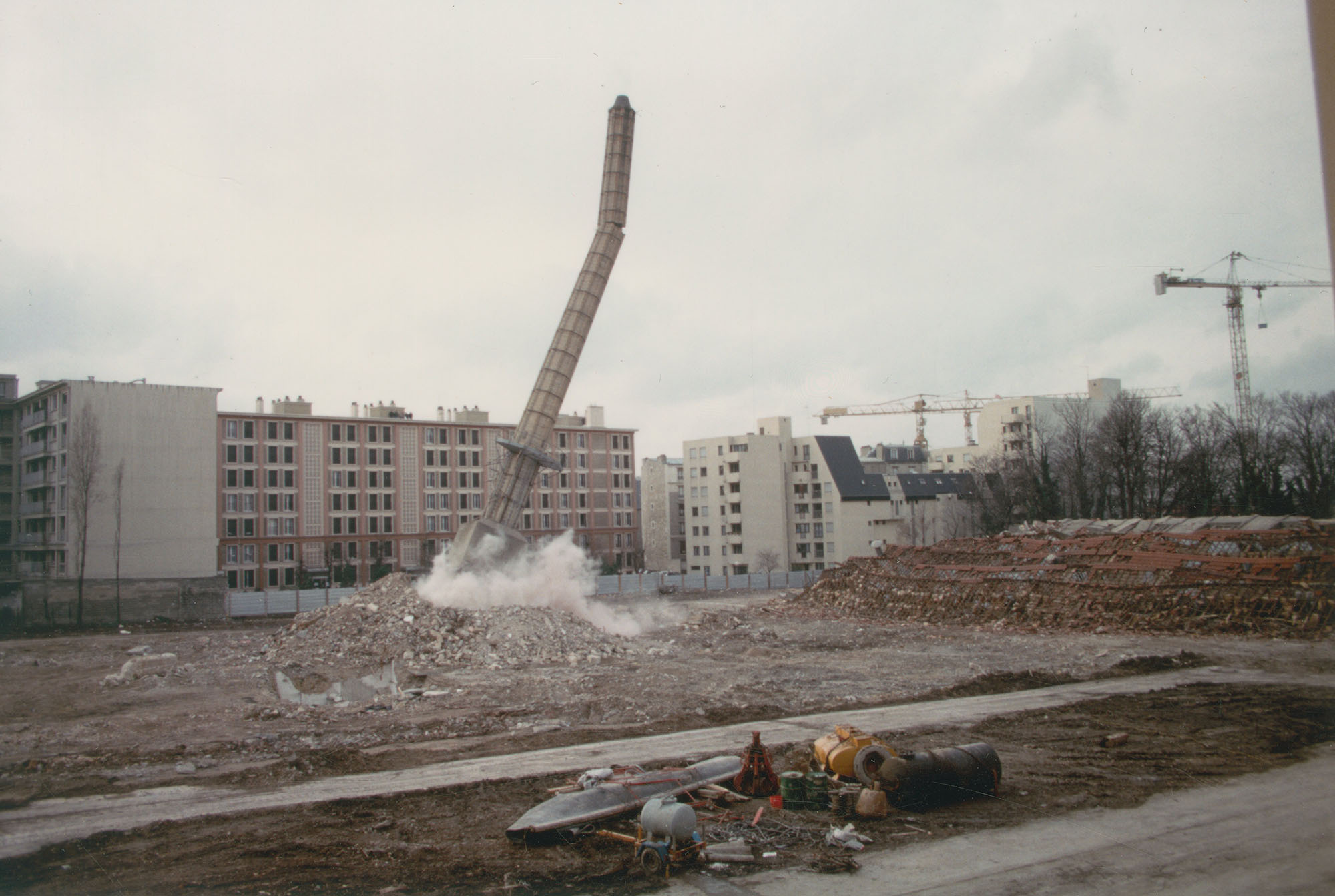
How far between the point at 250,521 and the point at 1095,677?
62.8 metres

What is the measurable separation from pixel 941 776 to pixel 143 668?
23.0m

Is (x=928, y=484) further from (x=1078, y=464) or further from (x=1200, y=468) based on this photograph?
(x=1200, y=468)

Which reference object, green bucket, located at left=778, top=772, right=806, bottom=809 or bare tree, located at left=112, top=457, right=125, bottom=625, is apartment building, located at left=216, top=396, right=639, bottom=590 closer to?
bare tree, located at left=112, top=457, right=125, bottom=625

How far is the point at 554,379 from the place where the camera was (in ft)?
103

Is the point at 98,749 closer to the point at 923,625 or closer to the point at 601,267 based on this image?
the point at 601,267

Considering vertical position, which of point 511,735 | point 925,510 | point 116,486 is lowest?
point 511,735

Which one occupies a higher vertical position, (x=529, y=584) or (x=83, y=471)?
(x=83, y=471)

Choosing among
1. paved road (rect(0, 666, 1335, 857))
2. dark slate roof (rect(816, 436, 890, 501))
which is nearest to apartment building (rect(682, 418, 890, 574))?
dark slate roof (rect(816, 436, 890, 501))

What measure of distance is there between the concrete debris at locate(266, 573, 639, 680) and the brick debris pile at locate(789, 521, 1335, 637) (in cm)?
1515

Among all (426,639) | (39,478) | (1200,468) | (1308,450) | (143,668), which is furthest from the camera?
(39,478)

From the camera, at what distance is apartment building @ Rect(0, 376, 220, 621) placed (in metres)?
49.3

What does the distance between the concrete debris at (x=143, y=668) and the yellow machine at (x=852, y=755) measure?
19199 millimetres

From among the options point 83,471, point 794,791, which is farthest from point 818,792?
point 83,471

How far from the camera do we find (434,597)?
28.3 m
